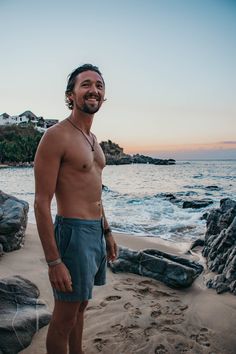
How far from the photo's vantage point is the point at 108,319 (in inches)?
136

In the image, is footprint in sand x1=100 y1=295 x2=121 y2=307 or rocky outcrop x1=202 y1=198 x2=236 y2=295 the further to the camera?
rocky outcrop x1=202 y1=198 x2=236 y2=295

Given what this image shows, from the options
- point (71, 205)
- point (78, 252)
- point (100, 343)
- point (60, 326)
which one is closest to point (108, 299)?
point (100, 343)

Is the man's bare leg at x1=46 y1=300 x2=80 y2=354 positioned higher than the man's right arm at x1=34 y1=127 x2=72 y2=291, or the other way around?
the man's right arm at x1=34 y1=127 x2=72 y2=291

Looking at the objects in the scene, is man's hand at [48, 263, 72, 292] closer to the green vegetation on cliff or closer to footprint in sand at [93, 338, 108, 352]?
Result: footprint in sand at [93, 338, 108, 352]

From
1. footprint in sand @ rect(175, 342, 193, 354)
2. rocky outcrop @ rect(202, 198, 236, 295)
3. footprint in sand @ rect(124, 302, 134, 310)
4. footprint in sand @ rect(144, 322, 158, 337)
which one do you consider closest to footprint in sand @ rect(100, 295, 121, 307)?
footprint in sand @ rect(124, 302, 134, 310)

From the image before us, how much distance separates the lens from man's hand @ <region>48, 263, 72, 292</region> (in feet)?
7.02

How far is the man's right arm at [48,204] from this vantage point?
2150 millimetres

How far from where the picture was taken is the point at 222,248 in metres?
5.21

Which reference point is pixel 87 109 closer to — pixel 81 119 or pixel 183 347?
pixel 81 119

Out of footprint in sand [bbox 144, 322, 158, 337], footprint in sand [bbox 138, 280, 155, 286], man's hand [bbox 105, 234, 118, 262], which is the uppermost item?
man's hand [bbox 105, 234, 118, 262]

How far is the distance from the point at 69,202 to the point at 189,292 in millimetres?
2787

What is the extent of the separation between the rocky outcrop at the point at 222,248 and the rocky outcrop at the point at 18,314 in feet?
7.90

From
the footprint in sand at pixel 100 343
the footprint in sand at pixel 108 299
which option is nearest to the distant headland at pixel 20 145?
the footprint in sand at pixel 108 299

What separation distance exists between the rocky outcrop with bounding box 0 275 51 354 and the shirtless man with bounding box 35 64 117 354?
26.5 inches
